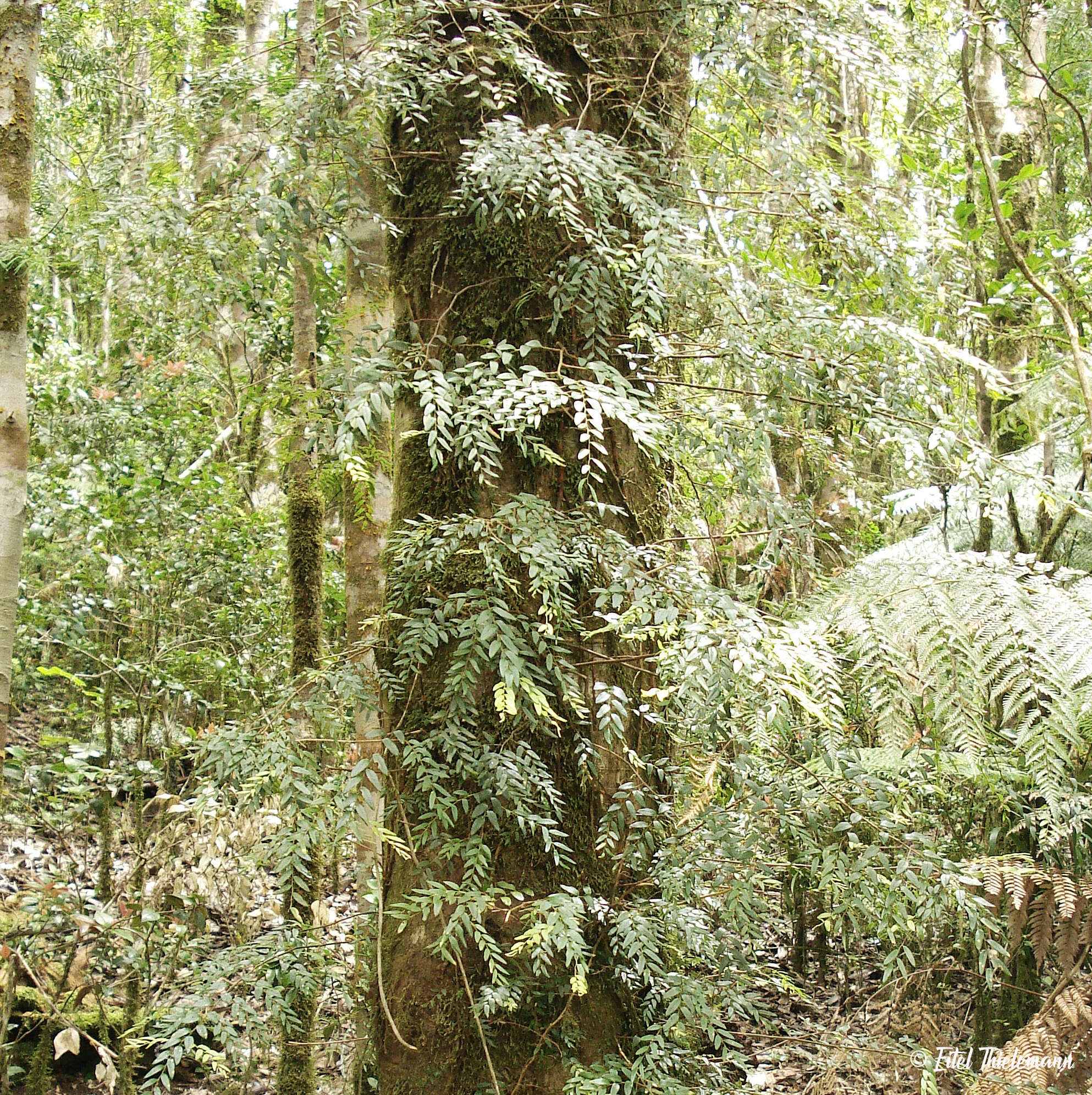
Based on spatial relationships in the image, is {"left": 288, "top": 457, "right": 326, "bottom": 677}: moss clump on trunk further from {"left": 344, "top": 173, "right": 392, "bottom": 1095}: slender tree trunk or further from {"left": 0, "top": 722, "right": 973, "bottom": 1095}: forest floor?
{"left": 0, "top": 722, "right": 973, "bottom": 1095}: forest floor

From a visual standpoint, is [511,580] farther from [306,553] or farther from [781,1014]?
[781,1014]

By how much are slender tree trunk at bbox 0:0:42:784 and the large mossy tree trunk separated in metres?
1.60

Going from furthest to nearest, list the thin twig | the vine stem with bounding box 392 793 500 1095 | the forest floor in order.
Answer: the thin twig, the forest floor, the vine stem with bounding box 392 793 500 1095

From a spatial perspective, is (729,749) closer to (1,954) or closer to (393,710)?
(393,710)

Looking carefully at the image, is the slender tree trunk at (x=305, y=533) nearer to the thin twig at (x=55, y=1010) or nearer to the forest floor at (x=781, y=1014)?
the forest floor at (x=781, y=1014)

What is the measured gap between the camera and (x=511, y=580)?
2.00m

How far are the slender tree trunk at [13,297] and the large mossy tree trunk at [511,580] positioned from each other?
62.9 inches

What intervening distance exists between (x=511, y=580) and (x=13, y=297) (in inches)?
94.7

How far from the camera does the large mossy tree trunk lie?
200 cm

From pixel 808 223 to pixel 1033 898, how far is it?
2.01 metres

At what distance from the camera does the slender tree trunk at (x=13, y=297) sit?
125 inches

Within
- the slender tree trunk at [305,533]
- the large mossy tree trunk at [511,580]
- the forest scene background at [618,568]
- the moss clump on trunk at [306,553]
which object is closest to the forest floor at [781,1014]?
the forest scene background at [618,568]

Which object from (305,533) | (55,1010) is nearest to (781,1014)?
(55,1010)

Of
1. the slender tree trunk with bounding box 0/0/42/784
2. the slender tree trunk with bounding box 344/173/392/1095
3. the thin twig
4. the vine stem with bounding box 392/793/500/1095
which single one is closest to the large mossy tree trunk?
the vine stem with bounding box 392/793/500/1095
